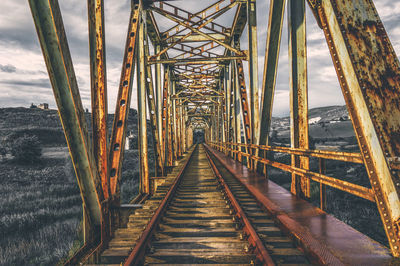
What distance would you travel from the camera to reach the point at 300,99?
4.30 meters

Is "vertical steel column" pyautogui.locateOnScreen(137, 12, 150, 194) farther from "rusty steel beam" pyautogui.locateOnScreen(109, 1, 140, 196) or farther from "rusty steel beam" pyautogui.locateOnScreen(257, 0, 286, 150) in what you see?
"rusty steel beam" pyautogui.locateOnScreen(257, 0, 286, 150)

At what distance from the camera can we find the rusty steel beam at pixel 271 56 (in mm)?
5180

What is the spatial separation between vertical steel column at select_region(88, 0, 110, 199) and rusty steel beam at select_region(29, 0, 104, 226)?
0.35m

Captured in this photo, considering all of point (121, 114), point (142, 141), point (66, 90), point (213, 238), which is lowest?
point (213, 238)

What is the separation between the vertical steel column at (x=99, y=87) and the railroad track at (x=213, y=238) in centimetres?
110

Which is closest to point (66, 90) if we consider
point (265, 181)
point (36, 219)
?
point (265, 181)

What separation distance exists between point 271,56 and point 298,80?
1513 mm

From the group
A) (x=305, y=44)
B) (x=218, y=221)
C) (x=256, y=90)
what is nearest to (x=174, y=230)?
(x=218, y=221)

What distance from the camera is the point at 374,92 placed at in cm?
193

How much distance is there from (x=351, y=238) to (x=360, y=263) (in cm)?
59

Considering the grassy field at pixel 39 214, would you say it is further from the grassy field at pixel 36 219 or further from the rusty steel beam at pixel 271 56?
the rusty steel beam at pixel 271 56

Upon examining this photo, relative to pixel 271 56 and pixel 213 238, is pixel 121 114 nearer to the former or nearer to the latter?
pixel 213 238

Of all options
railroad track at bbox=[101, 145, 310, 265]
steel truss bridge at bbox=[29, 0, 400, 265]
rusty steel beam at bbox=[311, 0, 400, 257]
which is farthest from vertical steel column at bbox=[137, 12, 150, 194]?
rusty steel beam at bbox=[311, 0, 400, 257]

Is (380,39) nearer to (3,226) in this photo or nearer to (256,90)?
(256,90)
